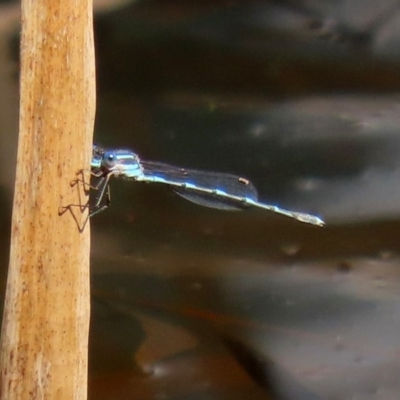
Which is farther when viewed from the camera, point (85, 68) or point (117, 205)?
point (117, 205)

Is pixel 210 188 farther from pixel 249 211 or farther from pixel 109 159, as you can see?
pixel 109 159

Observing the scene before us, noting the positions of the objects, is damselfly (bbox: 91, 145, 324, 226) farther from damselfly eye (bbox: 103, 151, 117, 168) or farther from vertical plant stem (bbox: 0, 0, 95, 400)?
vertical plant stem (bbox: 0, 0, 95, 400)

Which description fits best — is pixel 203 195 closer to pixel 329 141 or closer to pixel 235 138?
pixel 235 138

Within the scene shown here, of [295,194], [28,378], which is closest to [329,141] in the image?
[295,194]

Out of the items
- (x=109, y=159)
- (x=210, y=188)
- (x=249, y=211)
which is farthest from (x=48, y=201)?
(x=249, y=211)

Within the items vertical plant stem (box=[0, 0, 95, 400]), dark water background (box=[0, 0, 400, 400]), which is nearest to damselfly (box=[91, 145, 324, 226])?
dark water background (box=[0, 0, 400, 400])

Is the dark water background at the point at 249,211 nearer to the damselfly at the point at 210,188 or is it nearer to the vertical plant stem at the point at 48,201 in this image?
the damselfly at the point at 210,188
